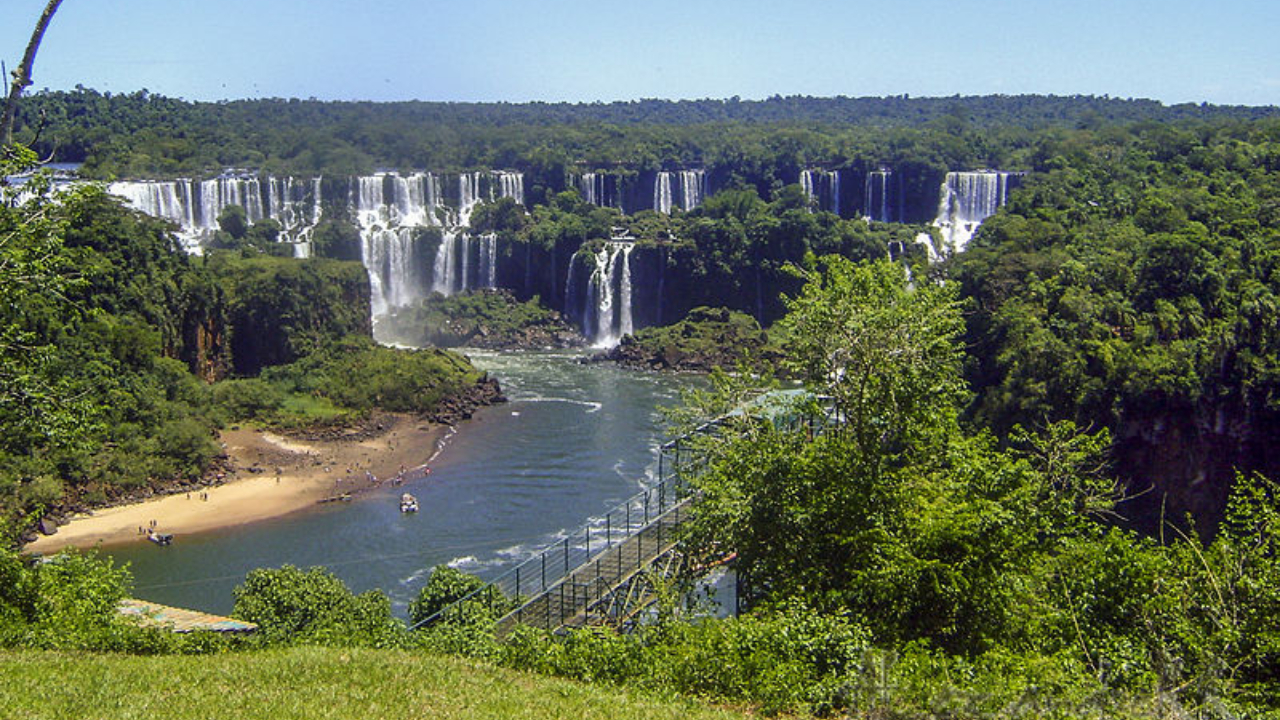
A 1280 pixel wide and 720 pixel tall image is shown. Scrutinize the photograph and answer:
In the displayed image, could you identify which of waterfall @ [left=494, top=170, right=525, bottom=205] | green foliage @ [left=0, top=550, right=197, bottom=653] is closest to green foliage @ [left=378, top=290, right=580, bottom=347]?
waterfall @ [left=494, top=170, right=525, bottom=205]

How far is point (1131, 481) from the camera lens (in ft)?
125

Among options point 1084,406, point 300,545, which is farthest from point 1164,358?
point 300,545

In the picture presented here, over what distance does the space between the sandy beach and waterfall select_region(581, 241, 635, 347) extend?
2591 cm

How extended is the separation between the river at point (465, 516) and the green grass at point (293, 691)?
457 inches

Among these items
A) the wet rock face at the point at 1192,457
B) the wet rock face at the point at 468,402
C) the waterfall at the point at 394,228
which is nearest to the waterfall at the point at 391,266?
the waterfall at the point at 394,228

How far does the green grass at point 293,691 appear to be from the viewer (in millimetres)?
12234

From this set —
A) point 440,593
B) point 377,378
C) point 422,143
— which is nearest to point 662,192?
point 422,143

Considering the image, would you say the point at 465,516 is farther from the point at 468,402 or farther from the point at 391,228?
the point at 391,228

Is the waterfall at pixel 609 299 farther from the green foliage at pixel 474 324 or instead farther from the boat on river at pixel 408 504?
the boat on river at pixel 408 504

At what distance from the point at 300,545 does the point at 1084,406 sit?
25.7 m

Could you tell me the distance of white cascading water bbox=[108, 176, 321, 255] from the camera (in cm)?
7719

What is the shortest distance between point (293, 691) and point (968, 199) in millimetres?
81617

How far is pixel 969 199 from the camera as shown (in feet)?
290

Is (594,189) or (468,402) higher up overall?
(594,189)
